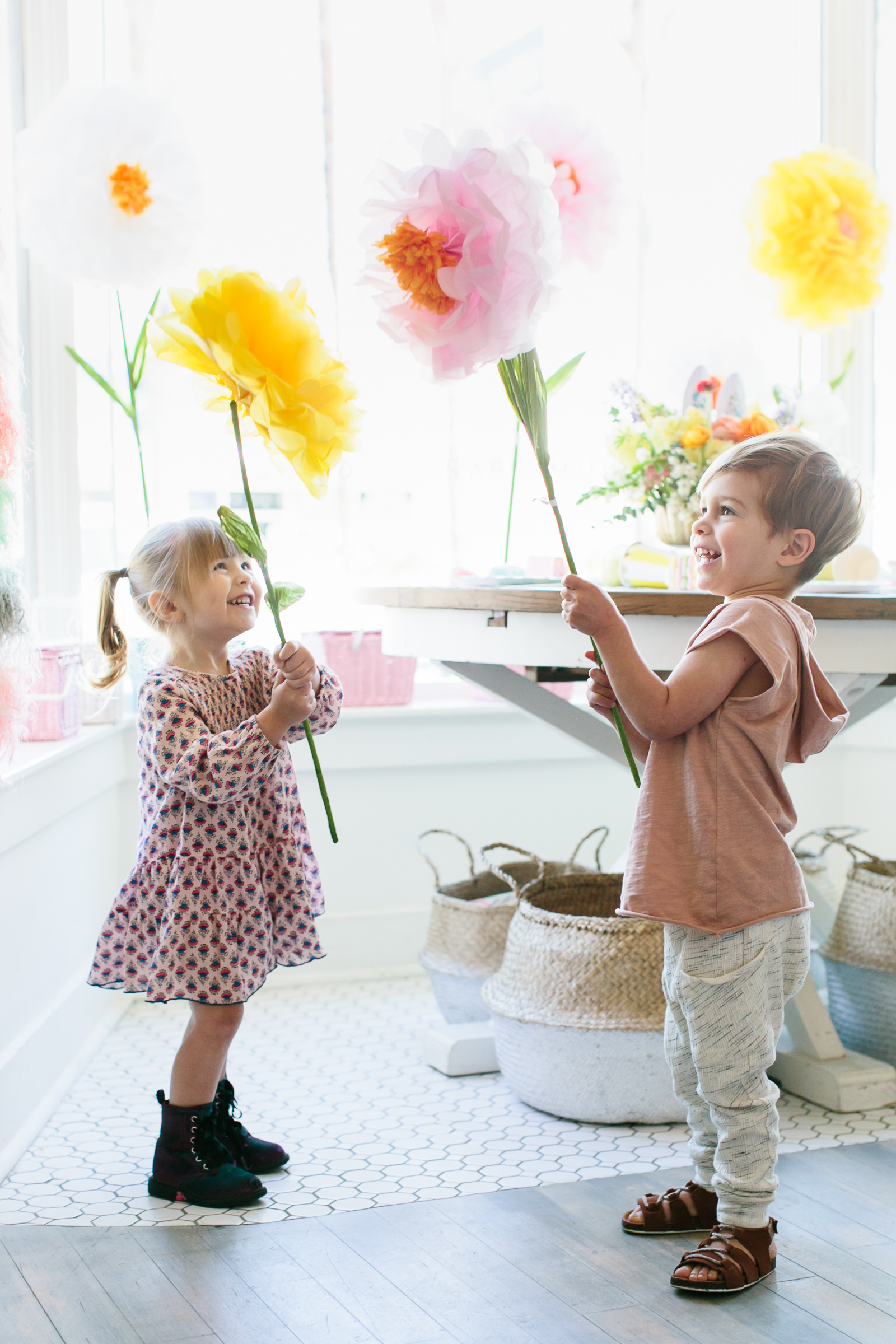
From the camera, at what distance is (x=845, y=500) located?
4.63 ft

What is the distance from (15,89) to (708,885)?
6.72 feet

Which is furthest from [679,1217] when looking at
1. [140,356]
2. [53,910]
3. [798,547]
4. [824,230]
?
[140,356]

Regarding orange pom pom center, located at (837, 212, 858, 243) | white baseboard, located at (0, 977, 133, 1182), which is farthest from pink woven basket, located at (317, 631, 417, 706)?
orange pom pom center, located at (837, 212, 858, 243)

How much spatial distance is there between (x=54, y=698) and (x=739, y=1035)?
1325 mm

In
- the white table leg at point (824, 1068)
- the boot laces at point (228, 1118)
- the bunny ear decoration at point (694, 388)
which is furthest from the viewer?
the bunny ear decoration at point (694, 388)

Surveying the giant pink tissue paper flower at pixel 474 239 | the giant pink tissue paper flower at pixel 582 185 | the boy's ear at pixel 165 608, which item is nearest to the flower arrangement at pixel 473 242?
the giant pink tissue paper flower at pixel 474 239

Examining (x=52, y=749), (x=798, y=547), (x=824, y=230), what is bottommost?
(x=52, y=749)

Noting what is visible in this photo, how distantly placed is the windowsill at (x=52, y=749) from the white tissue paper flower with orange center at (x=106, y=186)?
0.79 m

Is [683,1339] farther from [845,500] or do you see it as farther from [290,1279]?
[845,500]

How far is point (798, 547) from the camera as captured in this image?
1420 mm

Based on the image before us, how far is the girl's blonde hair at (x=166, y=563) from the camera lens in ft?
5.52

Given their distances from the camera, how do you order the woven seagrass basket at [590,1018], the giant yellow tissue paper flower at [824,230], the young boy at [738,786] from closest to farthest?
the young boy at [738,786] < the woven seagrass basket at [590,1018] < the giant yellow tissue paper flower at [824,230]

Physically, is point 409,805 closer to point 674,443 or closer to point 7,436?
point 674,443

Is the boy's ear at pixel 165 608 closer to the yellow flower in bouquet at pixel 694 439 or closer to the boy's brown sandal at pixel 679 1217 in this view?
the yellow flower in bouquet at pixel 694 439
